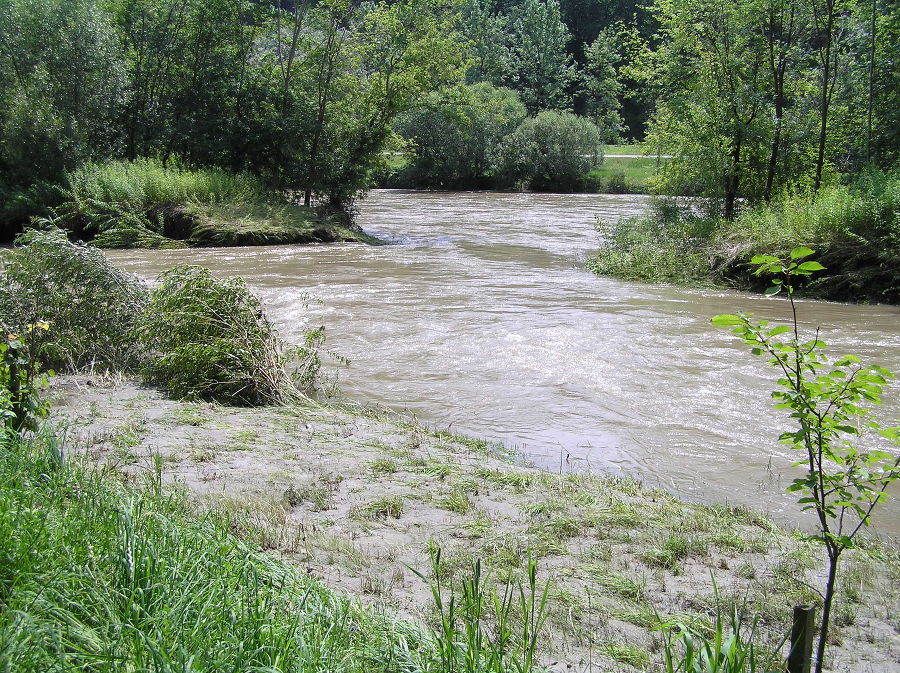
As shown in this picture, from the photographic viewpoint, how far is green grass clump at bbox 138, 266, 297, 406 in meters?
8.25

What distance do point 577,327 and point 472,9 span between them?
258 ft

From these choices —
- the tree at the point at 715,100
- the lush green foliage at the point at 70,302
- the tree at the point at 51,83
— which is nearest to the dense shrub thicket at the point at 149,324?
the lush green foliage at the point at 70,302

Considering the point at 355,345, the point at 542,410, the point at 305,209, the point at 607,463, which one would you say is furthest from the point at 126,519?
the point at 305,209

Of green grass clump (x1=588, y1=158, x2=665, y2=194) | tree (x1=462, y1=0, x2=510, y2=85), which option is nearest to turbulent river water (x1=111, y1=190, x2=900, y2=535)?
green grass clump (x1=588, y1=158, x2=665, y2=194)

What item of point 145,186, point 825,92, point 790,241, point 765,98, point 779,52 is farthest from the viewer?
point 145,186

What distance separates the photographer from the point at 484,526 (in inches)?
200

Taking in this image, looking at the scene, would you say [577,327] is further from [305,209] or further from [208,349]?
[305,209]

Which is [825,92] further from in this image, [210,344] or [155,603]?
[155,603]

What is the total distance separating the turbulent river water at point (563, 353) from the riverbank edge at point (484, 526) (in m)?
0.92

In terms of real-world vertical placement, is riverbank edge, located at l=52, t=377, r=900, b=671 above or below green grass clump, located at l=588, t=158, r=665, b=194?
below

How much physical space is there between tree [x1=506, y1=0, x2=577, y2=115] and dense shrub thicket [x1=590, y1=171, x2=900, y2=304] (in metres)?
57.7

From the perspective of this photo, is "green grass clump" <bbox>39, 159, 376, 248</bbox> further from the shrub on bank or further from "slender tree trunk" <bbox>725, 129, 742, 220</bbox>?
"slender tree trunk" <bbox>725, 129, 742, 220</bbox>

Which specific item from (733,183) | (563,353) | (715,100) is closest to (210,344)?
(563,353)

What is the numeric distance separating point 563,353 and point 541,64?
232 feet
